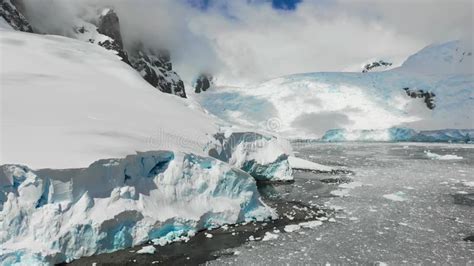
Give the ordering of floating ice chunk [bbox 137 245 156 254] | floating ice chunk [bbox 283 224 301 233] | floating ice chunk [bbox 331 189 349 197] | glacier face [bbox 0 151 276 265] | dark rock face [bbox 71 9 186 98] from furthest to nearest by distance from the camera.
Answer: dark rock face [bbox 71 9 186 98] < floating ice chunk [bbox 331 189 349 197] < floating ice chunk [bbox 283 224 301 233] < floating ice chunk [bbox 137 245 156 254] < glacier face [bbox 0 151 276 265]

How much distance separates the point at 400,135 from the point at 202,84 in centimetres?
8120

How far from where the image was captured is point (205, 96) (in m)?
93.1

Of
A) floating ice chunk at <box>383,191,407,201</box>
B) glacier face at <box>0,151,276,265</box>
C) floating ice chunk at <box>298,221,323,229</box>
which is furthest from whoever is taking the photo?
floating ice chunk at <box>383,191,407,201</box>

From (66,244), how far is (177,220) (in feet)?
9.89

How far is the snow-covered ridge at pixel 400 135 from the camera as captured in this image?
60156 mm

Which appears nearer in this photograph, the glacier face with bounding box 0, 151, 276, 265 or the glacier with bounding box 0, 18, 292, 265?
the glacier face with bounding box 0, 151, 276, 265

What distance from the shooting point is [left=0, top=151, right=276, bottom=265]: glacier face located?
358 inches

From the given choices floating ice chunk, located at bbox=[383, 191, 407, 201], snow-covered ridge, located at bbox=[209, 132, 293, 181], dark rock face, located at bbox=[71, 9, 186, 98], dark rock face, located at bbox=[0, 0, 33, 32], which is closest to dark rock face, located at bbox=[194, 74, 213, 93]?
dark rock face, located at bbox=[71, 9, 186, 98]

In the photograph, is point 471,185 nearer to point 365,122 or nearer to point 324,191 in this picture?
point 324,191

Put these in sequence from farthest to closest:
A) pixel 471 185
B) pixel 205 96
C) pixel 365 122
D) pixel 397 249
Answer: pixel 205 96, pixel 365 122, pixel 471 185, pixel 397 249

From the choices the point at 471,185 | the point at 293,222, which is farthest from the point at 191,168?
the point at 471,185

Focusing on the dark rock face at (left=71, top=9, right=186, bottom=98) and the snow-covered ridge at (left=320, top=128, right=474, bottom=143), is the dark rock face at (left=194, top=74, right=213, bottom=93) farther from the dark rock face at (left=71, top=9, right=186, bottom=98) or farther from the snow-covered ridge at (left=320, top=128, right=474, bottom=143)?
the snow-covered ridge at (left=320, top=128, right=474, bottom=143)

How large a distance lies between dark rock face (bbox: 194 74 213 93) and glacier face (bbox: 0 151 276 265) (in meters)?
120

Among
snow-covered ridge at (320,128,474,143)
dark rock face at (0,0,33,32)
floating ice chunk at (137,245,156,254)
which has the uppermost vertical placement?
dark rock face at (0,0,33,32)
